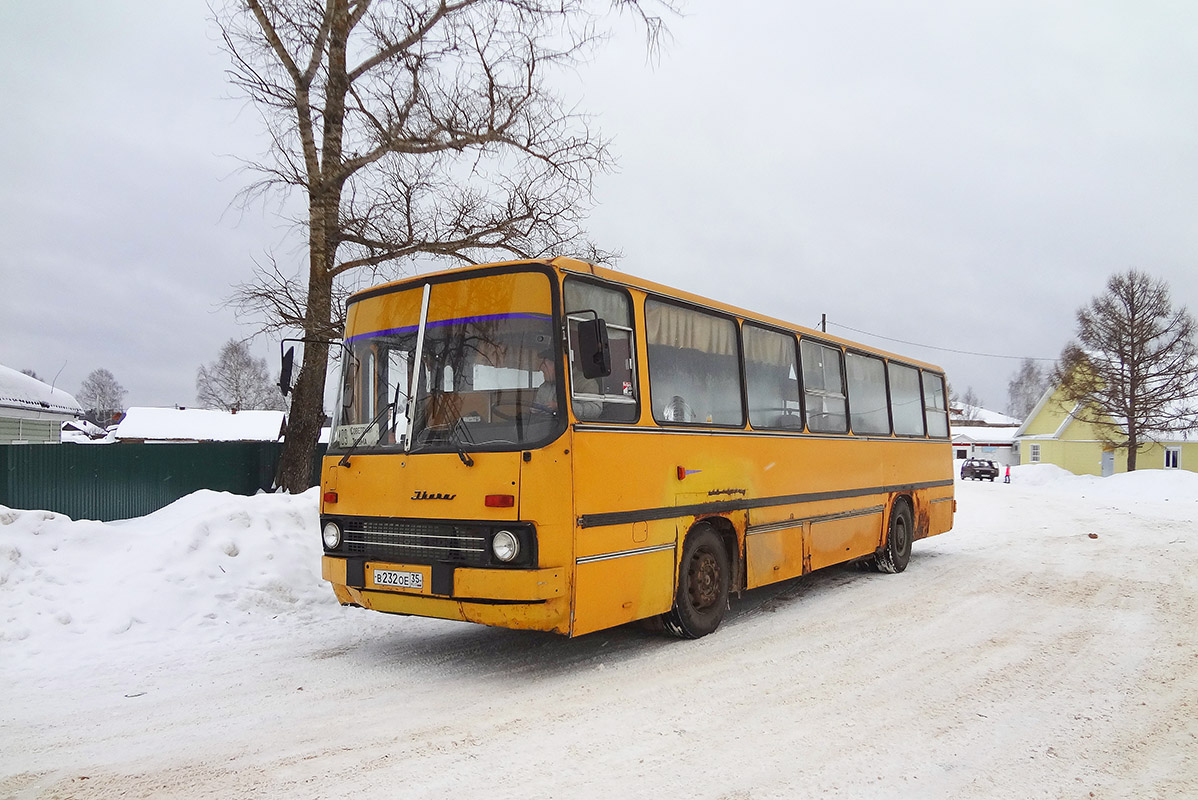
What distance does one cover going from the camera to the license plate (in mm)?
6203

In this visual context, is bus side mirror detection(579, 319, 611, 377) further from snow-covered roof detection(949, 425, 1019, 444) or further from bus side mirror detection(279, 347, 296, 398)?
snow-covered roof detection(949, 425, 1019, 444)

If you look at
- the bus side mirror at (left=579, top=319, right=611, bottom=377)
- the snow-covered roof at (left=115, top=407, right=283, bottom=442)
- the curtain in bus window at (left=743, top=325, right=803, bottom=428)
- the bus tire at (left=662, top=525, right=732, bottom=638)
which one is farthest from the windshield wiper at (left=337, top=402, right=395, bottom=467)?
the snow-covered roof at (left=115, top=407, right=283, bottom=442)

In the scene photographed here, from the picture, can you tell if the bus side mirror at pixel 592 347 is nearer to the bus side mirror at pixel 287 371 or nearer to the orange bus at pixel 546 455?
the orange bus at pixel 546 455

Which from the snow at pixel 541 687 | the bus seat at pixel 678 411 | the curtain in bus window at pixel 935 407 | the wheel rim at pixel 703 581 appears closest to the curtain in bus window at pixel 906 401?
the curtain in bus window at pixel 935 407

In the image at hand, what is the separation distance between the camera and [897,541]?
12289 mm

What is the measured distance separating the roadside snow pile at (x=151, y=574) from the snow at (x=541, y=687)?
25 mm

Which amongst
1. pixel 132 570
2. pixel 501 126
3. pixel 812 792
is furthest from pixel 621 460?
pixel 501 126

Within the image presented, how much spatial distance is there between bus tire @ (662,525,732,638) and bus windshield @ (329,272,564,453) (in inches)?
85.6

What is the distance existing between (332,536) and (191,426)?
226ft

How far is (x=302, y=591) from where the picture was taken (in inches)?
346

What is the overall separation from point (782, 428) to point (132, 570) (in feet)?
22.5

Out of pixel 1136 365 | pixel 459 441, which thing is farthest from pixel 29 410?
pixel 1136 365

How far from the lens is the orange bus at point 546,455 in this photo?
5.92 metres

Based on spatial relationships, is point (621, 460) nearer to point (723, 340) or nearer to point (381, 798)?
point (723, 340)
